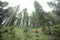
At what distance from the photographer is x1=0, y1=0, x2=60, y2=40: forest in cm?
390

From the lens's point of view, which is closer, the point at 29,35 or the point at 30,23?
the point at 29,35

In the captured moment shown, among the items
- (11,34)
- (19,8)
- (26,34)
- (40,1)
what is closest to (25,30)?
(26,34)

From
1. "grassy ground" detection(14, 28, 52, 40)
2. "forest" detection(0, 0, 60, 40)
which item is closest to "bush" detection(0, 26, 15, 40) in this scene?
"forest" detection(0, 0, 60, 40)

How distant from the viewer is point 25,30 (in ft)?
12.9

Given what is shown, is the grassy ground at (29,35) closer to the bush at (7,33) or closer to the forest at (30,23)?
the forest at (30,23)

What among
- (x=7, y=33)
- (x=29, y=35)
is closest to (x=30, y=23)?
(x=29, y=35)

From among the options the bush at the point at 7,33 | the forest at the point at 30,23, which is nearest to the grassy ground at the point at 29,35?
the forest at the point at 30,23

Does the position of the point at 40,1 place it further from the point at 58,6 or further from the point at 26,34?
the point at 26,34

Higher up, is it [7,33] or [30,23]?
[30,23]

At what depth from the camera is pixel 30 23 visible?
4.02m

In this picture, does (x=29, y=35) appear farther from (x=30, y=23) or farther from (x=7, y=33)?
(x=7, y=33)

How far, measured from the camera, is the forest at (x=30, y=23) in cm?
→ 390

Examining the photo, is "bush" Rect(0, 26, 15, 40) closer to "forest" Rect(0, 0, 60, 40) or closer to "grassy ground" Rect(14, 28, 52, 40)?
"forest" Rect(0, 0, 60, 40)

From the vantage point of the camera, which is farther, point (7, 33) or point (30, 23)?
point (30, 23)
